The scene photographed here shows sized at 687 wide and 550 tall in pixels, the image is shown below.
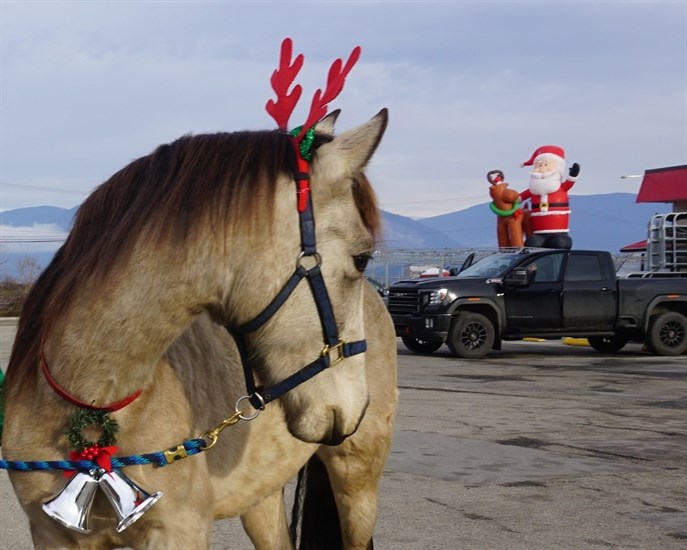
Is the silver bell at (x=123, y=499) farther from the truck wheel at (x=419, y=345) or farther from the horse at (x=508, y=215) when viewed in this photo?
the horse at (x=508, y=215)

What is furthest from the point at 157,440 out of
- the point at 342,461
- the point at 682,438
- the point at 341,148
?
the point at 682,438

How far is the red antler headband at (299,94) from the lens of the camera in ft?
9.21

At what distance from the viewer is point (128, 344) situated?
2.72 m

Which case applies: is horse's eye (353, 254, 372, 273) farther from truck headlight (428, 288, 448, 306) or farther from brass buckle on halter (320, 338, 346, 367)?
truck headlight (428, 288, 448, 306)

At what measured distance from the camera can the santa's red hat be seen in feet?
87.7

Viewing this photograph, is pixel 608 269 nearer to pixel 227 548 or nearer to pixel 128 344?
pixel 227 548

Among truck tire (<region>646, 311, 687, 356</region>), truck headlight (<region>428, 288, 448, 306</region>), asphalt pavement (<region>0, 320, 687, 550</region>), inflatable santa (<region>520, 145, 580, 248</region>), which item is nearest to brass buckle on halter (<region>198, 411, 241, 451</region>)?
asphalt pavement (<region>0, 320, 687, 550</region>)

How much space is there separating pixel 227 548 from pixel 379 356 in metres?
1.67

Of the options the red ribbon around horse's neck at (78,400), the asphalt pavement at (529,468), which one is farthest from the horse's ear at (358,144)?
the asphalt pavement at (529,468)

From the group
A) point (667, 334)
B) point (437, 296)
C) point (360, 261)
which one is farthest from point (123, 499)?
point (667, 334)

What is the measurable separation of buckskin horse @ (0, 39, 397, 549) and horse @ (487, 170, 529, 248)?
76.9ft

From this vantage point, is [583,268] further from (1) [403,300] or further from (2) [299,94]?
(2) [299,94]

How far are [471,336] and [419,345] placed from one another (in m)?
1.32

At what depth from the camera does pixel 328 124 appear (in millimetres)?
3070
